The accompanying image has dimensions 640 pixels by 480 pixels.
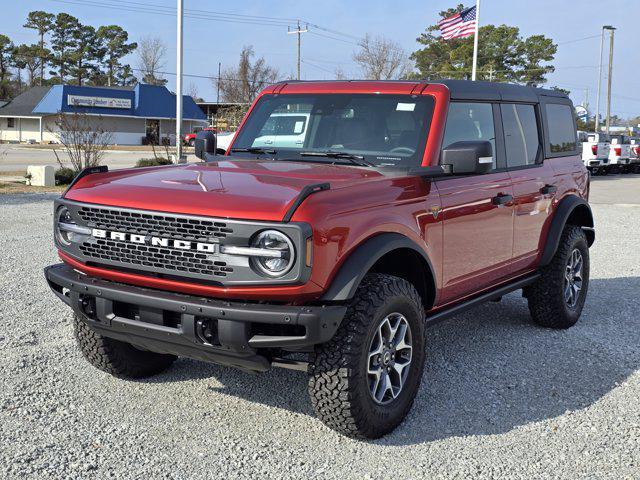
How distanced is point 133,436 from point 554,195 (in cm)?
390

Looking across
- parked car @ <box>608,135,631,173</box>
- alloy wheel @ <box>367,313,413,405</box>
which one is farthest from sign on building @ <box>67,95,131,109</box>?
alloy wheel @ <box>367,313,413,405</box>

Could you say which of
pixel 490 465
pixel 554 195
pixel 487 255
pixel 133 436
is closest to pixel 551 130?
pixel 554 195

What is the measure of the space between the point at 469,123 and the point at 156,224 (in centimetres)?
243

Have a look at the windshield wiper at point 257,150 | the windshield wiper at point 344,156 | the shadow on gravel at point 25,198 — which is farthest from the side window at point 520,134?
the shadow on gravel at point 25,198

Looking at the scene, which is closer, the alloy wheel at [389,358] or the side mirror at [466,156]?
the alloy wheel at [389,358]

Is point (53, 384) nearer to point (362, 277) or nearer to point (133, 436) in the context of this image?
point (133, 436)

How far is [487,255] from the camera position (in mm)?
5074

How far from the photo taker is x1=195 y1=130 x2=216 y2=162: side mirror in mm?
5574

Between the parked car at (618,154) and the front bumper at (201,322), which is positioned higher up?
the parked car at (618,154)

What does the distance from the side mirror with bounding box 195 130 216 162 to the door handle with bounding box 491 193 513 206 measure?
2.15 m

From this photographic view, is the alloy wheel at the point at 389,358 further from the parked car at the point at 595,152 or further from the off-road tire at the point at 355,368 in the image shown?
the parked car at the point at 595,152

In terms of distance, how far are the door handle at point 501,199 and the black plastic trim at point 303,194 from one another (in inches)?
70.7

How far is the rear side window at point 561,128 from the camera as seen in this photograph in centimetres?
633

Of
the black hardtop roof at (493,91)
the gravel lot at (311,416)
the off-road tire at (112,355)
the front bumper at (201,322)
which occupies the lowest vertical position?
the gravel lot at (311,416)
